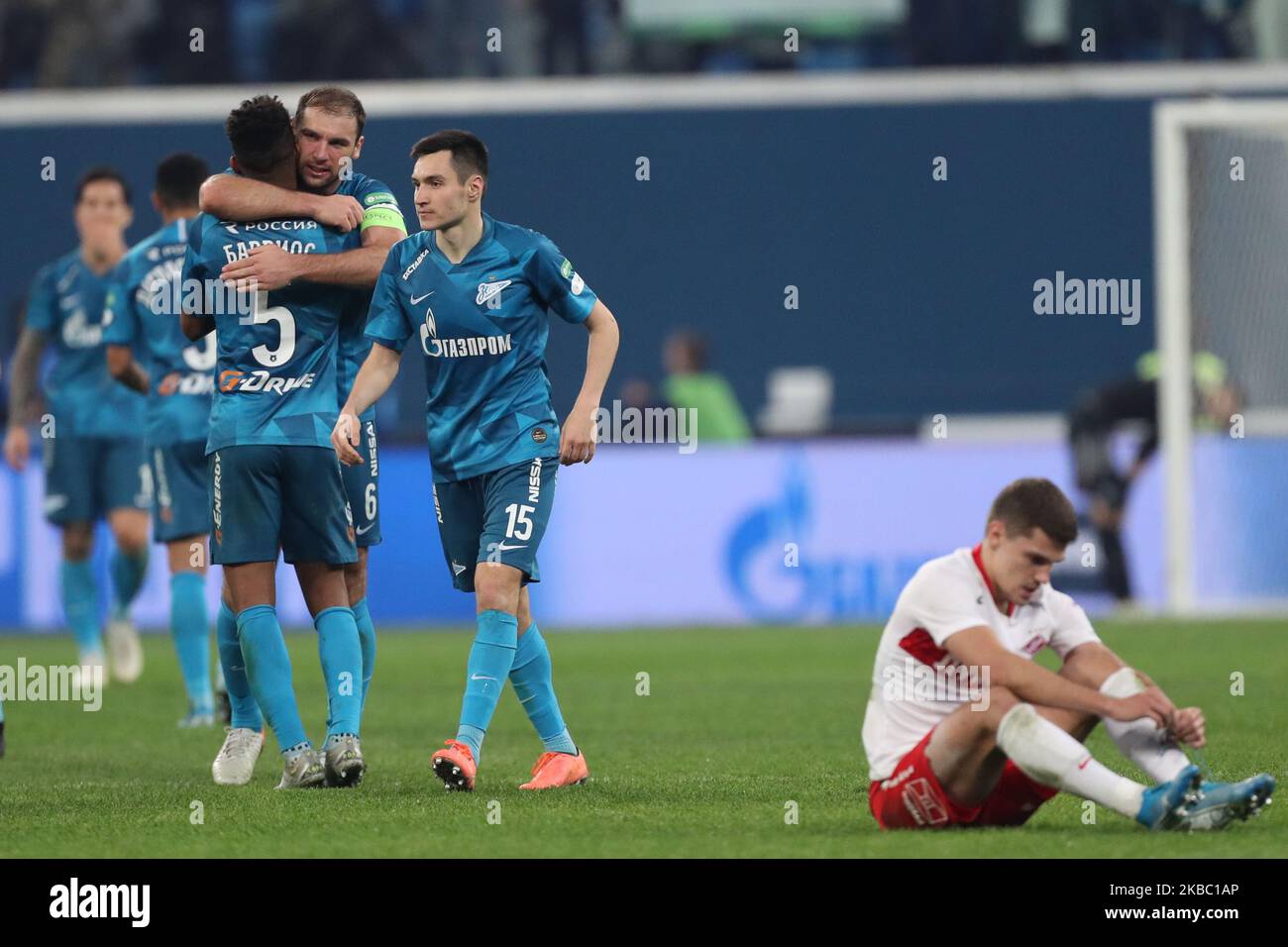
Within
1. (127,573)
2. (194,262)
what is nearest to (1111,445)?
(127,573)

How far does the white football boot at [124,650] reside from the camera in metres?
11.6

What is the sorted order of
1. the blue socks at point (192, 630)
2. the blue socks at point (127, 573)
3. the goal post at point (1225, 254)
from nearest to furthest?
1. the blue socks at point (192, 630)
2. the blue socks at point (127, 573)
3. the goal post at point (1225, 254)

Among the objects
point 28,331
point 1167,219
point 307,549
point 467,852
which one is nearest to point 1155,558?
point 1167,219

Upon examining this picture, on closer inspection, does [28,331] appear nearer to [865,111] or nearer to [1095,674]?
[1095,674]

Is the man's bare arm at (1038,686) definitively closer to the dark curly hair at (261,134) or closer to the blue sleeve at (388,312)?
the blue sleeve at (388,312)

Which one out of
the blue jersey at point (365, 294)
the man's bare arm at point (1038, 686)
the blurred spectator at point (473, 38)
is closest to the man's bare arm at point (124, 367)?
the blue jersey at point (365, 294)

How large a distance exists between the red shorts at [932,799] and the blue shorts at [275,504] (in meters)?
2.11

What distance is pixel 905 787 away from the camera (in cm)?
549

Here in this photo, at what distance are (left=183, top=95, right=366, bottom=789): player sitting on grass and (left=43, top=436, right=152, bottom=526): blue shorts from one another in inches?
178

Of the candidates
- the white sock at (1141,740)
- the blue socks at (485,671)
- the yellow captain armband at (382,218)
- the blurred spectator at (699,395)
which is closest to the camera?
the white sock at (1141,740)

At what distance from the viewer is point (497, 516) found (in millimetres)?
6664

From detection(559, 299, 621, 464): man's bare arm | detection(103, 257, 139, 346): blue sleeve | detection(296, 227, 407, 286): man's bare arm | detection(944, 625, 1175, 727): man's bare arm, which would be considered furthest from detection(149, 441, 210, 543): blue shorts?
detection(944, 625, 1175, 727): man's bare arm

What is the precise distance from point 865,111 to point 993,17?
1520 mm
